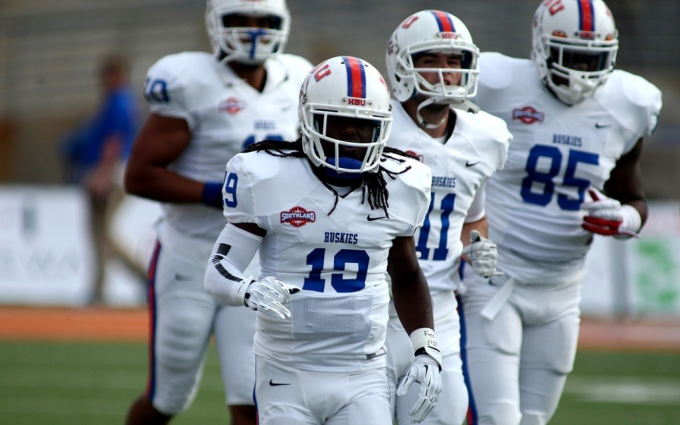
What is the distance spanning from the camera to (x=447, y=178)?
4121mm

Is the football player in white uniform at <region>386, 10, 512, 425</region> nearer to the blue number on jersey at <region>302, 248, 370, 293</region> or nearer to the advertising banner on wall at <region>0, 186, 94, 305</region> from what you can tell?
the blue number on jersey at <region>302, 248, 370, 293</region>

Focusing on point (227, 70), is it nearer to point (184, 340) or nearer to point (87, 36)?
point (184, 340)

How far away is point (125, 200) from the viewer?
1120cm

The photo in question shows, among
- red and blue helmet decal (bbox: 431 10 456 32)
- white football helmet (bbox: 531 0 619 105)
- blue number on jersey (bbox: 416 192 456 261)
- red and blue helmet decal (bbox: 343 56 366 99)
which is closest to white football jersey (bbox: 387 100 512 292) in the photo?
blue number on jersey (bbox: 416 192 456 261)

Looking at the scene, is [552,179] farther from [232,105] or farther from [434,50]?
[232,105]

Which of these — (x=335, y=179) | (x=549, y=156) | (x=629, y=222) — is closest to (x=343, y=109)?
(x=335, y=179)

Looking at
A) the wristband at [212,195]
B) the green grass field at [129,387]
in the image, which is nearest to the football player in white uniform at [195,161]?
the wristband at [212,195]

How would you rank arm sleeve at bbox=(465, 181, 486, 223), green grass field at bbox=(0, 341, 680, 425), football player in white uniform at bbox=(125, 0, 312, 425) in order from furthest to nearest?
green grass field at bbox=(0, 341, 680, 425)
football player in white uniform at bbox=(125, 0, 312, 425)
arm sleeve at bbox=(465, 181, 486, 223)

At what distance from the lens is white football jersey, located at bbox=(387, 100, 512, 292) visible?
4125mm

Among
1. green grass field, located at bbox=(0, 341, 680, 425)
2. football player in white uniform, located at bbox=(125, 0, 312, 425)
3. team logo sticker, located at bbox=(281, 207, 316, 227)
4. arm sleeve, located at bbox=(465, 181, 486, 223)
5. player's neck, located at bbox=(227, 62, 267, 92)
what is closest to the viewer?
team logo sticker, located at bbox=(281, 207, 316, 227)

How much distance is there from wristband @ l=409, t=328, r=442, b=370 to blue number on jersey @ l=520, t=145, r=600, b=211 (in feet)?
4.13

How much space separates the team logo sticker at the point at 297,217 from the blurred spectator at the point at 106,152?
7396 mm

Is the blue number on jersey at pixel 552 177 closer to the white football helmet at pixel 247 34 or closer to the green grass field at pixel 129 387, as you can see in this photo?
the white football helmet at pixel 247 34

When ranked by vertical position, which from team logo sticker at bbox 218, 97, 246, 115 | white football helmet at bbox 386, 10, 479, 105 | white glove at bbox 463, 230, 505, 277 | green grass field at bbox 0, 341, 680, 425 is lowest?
green grass field at bbox 0, 341, 680, 425
